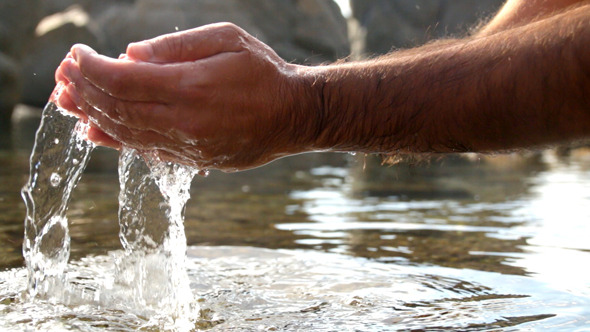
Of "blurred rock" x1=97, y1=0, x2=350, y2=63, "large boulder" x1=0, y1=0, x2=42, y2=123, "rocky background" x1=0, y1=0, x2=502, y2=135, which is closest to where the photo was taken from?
"large boulder" x1=0, y1=0, x2=42, y2=123

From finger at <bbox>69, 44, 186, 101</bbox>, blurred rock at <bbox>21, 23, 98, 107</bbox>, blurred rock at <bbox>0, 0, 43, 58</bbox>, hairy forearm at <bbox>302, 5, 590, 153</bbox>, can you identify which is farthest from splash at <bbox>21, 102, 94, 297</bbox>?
blurred rock at <bbox>21, 23, 98, 107</bbox>

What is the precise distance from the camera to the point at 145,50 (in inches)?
61.9

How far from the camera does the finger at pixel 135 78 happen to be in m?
1.53

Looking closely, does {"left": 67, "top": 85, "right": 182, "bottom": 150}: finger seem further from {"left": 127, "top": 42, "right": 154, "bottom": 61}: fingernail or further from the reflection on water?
the reflection on water

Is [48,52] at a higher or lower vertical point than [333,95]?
higher

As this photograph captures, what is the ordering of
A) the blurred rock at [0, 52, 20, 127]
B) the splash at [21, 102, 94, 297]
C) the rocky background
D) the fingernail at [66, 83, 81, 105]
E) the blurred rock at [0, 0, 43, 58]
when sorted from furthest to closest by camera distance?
the rocky background
the blurred rock at [0, 0, 43, 58]
the blurred rock at [0, 52, 20, 127]
the splash at [21, 102, 94, 297]
the fingernail at [66, 83, 81, 105]

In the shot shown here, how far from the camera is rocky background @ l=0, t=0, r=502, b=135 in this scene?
15.1m

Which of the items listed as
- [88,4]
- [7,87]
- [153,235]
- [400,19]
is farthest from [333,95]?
[88,4]

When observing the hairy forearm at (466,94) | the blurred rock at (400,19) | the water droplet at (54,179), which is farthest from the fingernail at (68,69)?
the blurred rock at (400,19)

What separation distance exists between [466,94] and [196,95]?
0.57 metres

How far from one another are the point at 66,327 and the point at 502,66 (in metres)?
1.12

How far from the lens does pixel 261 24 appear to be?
16.0 meters

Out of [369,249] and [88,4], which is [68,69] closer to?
[369,249]

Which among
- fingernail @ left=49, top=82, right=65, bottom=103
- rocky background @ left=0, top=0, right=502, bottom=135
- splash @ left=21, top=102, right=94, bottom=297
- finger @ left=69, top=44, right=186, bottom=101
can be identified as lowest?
splash @ left=21, top=102, right=94, bottom=297
